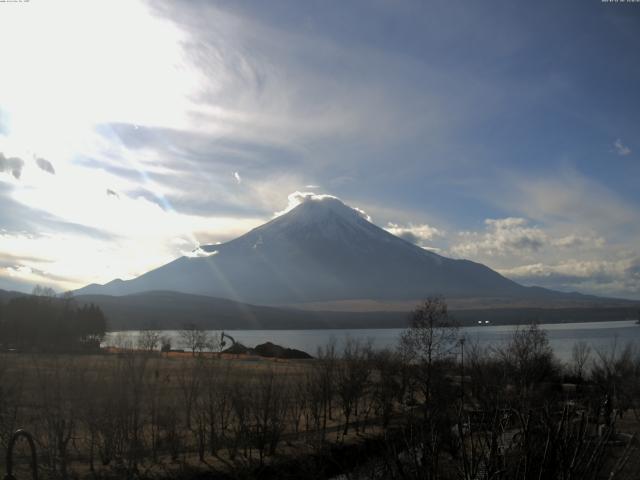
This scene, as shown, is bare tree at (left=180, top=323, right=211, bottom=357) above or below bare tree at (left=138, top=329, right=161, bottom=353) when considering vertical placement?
below

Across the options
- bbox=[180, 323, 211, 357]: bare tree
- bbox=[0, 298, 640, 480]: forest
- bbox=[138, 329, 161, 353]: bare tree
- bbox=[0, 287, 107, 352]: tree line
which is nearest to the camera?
bbox=[0, 298, 640, 480]: forest

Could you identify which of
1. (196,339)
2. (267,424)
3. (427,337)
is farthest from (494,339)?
(267,424)

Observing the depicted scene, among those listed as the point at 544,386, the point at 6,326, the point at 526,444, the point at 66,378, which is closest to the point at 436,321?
the point at 544,386

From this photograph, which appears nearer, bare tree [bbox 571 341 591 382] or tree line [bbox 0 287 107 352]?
bare tree [bbox 571 341 591 382]

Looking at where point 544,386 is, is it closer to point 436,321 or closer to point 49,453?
point 436,321

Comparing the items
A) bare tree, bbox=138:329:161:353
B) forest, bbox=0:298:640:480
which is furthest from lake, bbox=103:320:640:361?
forest, bbox=0:298:640:480

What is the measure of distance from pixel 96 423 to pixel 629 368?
36.0 metres

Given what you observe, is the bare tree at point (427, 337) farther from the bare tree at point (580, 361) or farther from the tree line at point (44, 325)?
the tree line at point (44, 325)

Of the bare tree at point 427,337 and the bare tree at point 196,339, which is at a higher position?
the bare tree at point 427,337

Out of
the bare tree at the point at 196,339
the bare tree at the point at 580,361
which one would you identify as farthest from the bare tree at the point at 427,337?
the bare tree at the point at 196,339

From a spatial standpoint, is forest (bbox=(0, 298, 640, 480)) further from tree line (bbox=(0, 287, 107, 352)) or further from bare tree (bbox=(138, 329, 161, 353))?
tree line (bbox=(0, 287, 107, 352))

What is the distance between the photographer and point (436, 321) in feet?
133

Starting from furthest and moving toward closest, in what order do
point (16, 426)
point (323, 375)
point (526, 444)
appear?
point (323, 375), point (16, 426), point (526, 444)

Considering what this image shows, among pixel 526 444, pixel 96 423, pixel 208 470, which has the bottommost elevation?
pixel 208 470
